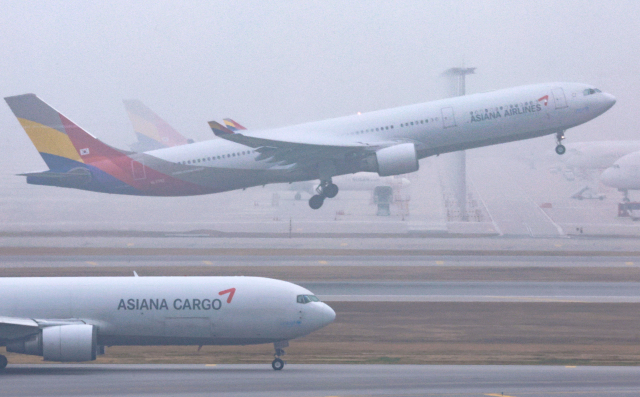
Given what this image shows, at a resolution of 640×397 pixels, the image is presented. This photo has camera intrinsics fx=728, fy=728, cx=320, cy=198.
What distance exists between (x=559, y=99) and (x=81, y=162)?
30.6m

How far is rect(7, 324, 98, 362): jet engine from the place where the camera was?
26516 millimetres

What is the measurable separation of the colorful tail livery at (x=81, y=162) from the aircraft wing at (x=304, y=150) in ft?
17.5

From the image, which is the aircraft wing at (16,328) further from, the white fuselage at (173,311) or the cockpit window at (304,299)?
the cockpit window at (304,299)

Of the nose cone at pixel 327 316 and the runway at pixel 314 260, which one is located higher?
the runway at pixel 314 260

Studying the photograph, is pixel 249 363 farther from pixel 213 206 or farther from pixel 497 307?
pixel 213 206

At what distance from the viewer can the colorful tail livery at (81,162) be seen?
4672 cm

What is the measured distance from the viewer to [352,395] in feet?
73.7

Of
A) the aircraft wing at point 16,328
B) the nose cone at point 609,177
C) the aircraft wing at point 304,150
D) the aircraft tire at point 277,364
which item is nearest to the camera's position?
the aircraft wing at point 16,328

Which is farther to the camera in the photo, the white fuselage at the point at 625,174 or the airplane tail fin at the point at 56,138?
the white fuselage at the point at 625,174

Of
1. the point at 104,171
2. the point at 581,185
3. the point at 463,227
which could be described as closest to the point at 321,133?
the point at 104,171

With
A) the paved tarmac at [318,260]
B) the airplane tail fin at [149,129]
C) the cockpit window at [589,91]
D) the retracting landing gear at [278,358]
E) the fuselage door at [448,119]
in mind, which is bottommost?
the retracting landing gear at [278,358]

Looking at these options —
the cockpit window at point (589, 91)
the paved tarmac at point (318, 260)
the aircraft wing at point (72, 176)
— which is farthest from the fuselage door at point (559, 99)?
the aircraft wing at point (72, 176)

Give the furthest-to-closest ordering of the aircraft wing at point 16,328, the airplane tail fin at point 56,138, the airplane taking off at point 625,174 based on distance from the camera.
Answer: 1. the airplane taking off at point 625,174
2. the airplane tail fin at point 56,138
3. the aircraft wing at point 16,328

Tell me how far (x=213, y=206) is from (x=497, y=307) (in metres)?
37.1
